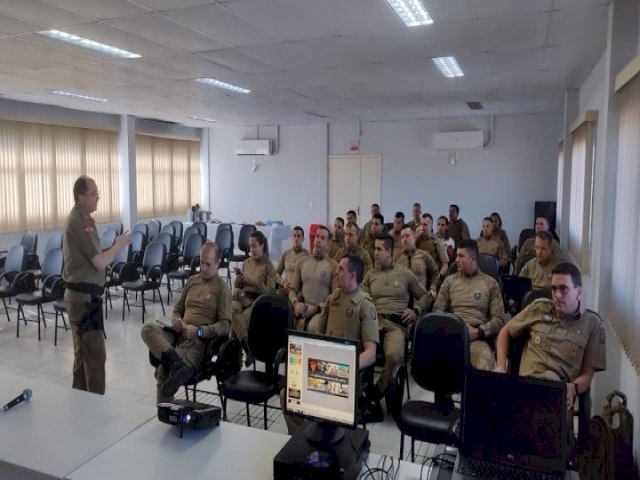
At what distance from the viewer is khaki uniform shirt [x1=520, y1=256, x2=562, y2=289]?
16.5 feet

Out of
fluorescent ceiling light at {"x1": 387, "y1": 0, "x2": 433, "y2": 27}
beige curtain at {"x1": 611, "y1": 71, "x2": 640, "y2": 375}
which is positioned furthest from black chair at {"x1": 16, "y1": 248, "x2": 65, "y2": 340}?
beige curtain at {"x1": 611, "y1": 71, "x2": 640, "y2": 375}

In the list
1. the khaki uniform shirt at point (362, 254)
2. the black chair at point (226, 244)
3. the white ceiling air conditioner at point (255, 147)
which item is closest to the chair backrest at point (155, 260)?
the black chair at point (226, 244)

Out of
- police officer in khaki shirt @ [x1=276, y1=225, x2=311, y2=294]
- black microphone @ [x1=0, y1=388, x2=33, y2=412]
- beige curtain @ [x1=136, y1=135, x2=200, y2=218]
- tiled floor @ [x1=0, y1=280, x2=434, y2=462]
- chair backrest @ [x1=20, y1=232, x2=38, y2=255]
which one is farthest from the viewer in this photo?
beige curtain @ [x1=136, y1=135, x2=200, y2=218]

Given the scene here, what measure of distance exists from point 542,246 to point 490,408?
11.8ft

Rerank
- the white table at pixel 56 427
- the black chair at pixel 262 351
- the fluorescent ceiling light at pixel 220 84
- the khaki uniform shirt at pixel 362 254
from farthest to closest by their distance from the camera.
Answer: the fluorescent ceiling light at pixel 220 84 → the khaki uniform shirt at pixel 362 254 → the black chair at pixel 262 351 → the white table at pixel 56 427

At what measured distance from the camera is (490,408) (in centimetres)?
184

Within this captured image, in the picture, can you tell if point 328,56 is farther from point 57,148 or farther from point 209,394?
point 57,148

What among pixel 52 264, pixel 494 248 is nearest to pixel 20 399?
pixel 52 264

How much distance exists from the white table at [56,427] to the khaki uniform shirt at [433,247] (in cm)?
440

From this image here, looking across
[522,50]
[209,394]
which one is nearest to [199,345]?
[209,394]

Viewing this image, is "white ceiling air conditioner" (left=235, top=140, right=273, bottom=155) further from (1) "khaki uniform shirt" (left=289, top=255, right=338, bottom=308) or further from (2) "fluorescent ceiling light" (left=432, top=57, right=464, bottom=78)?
(1) "khaki uniform shirt" (left=289, top=255, right=338, bottom=308)

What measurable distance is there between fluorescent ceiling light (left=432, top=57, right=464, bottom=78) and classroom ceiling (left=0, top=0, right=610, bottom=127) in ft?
0.38

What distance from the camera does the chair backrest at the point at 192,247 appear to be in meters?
8.32

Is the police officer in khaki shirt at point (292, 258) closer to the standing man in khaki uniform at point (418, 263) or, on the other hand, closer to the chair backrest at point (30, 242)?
the standing man in khaki uniform at point (418, 263)
